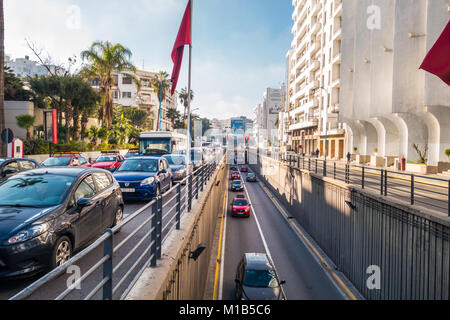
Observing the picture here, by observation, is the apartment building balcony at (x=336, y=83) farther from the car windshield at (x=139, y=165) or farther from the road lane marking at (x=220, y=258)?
the car windshield at (x=139, y=165)

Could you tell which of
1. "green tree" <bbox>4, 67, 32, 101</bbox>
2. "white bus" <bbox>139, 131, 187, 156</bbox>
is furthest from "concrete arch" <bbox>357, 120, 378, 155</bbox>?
"green tree" <bbox>4, 67, 32, 101</bbox>

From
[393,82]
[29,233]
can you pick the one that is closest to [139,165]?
[29,233]

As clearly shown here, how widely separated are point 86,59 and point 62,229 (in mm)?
40814

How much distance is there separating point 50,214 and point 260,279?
8.64 meters

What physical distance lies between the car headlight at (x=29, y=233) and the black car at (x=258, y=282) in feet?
27.0

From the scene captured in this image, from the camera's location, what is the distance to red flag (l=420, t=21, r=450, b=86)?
18.0 feet

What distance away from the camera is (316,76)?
52.2 metres

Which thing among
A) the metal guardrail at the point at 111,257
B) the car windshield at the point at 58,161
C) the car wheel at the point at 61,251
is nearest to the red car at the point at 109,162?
the car windshield at the point at 58,161

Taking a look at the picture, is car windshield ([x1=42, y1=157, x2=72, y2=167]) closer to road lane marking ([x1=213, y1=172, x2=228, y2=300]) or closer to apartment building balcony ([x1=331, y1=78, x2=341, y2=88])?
road lane marking ([x1=213, y1=172, x2=228, y2=300])

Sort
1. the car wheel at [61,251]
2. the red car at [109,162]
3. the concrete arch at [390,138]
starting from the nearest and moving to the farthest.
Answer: the car wheel at [61,251] < the red car at [109,162] < the concrete arch at [390,138]

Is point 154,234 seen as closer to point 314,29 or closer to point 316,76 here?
point 316,76

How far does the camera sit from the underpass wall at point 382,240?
7.73 meters

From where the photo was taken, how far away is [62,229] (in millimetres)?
4598
